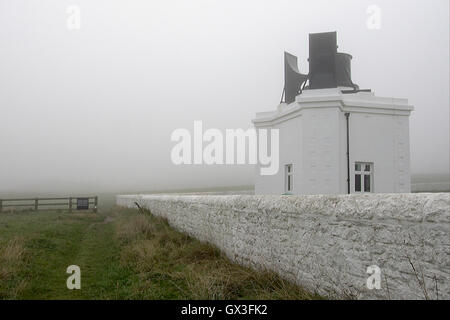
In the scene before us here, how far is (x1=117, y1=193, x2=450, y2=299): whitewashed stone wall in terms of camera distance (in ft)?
10.0

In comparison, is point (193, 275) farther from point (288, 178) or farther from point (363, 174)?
point (363, 174)

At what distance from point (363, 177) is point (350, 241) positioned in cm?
1074

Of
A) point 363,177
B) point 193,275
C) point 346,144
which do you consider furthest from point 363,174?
point 193,275

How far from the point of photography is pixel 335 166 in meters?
13.1

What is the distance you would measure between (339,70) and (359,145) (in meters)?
5.19

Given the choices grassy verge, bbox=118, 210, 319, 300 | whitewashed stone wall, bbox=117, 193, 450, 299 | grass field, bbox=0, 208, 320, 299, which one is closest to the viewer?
whitewashed stone wall, bbox=117, 193, 450, 299

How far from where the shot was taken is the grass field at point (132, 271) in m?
5.14

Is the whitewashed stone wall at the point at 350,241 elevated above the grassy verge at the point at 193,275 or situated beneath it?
elevated above

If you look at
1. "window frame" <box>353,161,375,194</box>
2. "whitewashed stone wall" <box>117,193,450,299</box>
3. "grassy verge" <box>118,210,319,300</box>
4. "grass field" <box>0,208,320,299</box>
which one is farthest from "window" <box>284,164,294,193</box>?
"whitewashed stone wall" <box>117,193,450,299</box>

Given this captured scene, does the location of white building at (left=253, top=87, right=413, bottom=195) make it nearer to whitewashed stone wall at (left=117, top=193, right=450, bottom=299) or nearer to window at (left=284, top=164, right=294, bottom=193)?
window at (left=284, top=164, right=294, bottom=193)

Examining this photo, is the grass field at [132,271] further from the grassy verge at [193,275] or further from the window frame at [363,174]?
the window frame at [363,174]

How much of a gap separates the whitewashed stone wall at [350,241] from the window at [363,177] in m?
8.58

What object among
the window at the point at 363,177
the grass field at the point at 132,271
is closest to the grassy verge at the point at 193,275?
the grass field at the point at 132,271

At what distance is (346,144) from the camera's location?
44.4ft
